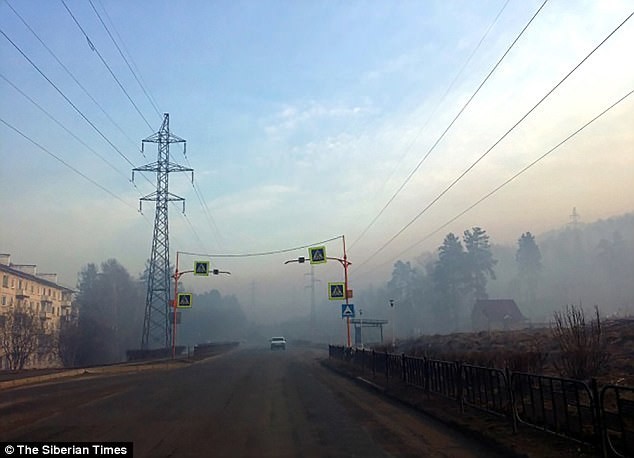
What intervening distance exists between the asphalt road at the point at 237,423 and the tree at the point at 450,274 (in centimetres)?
7480

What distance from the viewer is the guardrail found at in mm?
7723

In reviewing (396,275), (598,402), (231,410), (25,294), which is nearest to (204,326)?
(396,275)

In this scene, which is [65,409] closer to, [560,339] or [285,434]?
[285,434]

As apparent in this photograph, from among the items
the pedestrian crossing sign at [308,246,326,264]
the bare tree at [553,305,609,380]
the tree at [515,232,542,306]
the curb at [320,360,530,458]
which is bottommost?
the curb at [320,360,530,458]

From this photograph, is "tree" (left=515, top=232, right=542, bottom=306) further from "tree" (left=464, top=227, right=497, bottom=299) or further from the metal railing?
the metal railing

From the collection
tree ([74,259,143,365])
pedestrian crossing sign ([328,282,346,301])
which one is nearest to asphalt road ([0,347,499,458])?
pedestrian crossing sign ([328,282,346,301])

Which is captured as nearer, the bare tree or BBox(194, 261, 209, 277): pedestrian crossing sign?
the bare tree

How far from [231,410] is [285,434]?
157 inches

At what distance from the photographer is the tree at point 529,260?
10275cm

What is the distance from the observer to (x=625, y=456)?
24.2 feet

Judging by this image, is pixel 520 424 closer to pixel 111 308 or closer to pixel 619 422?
pixel 619 422

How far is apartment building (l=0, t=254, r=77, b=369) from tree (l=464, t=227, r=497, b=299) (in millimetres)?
59587

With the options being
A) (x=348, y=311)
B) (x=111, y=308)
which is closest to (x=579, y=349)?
(x=348, y=311)

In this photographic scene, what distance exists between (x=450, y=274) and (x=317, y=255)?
188 ft
